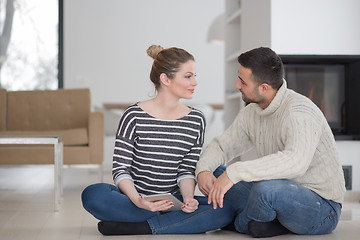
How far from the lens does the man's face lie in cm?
223

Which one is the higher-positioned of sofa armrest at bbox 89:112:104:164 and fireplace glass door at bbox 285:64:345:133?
fireplace glass door at bbox 285:64:345:133

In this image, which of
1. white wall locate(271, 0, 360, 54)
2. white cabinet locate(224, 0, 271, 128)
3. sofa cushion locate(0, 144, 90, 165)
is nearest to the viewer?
white wall locate(271, 0, 360, 54)

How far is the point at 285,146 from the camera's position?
211cm

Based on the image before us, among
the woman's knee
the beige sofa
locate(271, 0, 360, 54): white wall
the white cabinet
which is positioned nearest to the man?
the woman's knee

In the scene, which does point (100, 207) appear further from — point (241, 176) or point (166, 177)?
point (241, 176)

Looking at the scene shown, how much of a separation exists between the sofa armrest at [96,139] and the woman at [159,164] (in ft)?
6.87

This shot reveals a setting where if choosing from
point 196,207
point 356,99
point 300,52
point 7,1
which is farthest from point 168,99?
point 7,1

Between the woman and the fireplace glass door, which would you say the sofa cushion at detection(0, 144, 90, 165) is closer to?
the fireplace glass door

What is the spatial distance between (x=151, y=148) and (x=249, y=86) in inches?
19.0

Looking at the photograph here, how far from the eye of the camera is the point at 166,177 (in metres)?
2.32

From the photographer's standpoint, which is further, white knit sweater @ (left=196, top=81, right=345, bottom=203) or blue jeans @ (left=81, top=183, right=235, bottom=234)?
blue jeans @ (left=81, top=183, right=235, bottom=234)

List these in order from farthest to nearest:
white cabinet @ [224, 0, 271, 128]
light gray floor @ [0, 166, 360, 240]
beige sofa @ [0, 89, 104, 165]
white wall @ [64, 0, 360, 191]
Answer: white wall @ [64, 0, 360, 191] < beige sofa @ [0, 89, 104, 165] < white cabinet @ [224, 0, 271, 128] < light gray floor @ [0, 166, 360, 240]

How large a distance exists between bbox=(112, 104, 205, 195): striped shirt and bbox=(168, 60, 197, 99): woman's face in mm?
113

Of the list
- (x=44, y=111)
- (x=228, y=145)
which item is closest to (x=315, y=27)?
(x=228, y=145)
